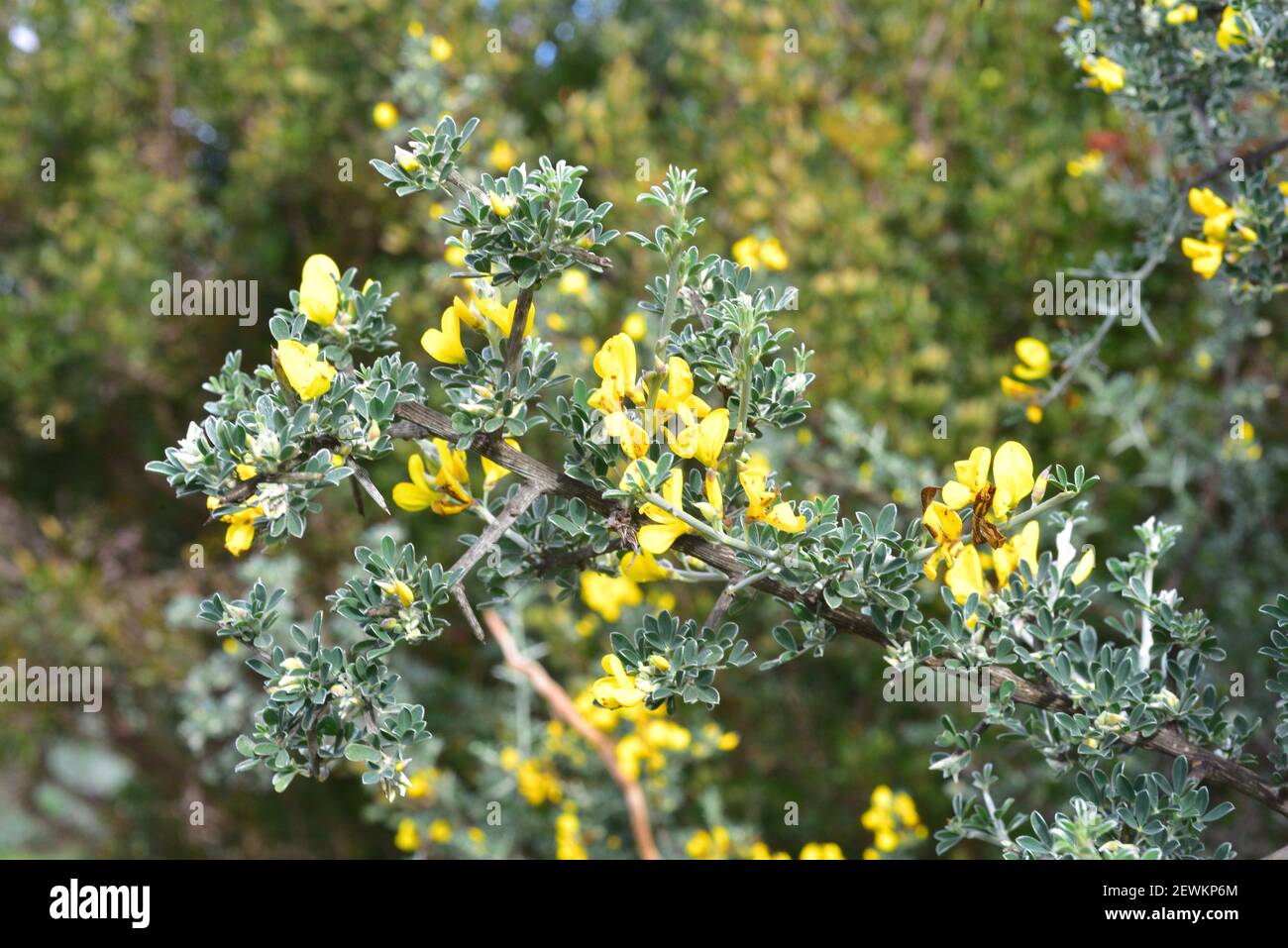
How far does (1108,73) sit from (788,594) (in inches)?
38.8

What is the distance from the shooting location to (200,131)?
475 centimetres

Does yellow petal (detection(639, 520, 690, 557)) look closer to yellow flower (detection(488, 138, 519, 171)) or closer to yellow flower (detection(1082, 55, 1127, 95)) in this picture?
yellow flower (detection(1082, 55, 1127, 95))

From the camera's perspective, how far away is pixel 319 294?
113 centimetres

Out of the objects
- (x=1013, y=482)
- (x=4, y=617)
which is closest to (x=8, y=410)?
(x=4, y=617)

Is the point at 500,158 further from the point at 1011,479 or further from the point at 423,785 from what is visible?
the point at 1011,479

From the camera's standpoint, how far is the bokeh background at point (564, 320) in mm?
3023

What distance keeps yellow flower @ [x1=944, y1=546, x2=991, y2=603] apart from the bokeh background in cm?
153

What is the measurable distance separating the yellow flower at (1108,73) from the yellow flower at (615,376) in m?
0.95

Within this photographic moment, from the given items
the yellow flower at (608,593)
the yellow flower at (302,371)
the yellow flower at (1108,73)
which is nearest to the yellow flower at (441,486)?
the yellow flower at (302,371)

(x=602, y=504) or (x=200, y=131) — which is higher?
(x=200, y=131)

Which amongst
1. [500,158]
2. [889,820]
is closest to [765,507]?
[889,820]

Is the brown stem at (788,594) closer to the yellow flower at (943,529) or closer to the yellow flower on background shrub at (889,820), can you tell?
the yellow flower at (943,529)
